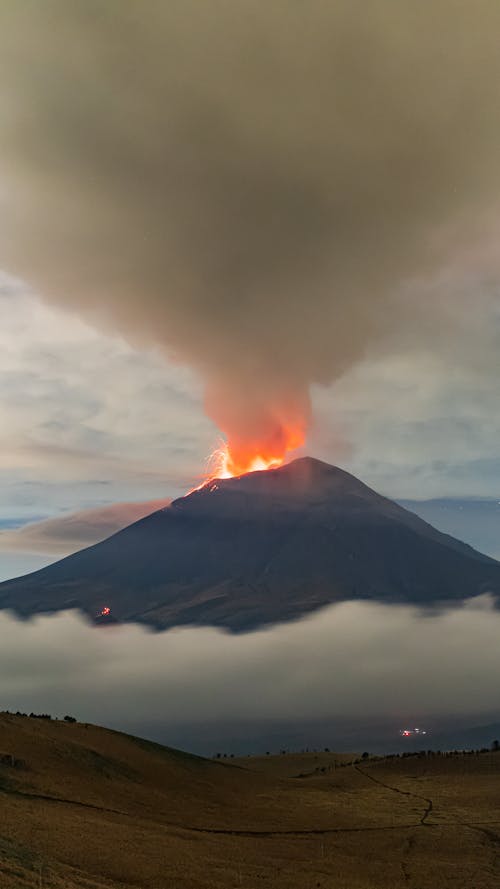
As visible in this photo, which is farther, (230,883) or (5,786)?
(5,786)

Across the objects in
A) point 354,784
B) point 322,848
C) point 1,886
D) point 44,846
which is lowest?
point 354,784

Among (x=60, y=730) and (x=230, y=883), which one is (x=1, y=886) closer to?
(x=230, y=883)

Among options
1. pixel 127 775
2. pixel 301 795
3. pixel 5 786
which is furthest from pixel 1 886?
pixel 301 795

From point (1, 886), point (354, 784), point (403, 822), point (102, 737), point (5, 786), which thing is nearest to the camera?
point (1, 886)

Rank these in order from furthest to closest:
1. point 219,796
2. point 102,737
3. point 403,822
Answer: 1. point 102,737
2. point 219,796
3. point 403,822

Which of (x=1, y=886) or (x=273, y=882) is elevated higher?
(x=1, y=886)

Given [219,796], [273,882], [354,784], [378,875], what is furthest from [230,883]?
[354,784]

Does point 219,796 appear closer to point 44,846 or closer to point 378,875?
point 378,875
